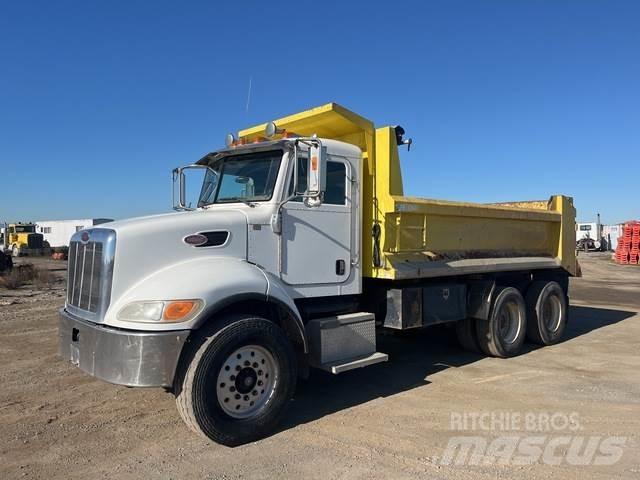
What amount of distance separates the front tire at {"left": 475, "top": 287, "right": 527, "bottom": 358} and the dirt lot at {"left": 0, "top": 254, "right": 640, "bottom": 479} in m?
0.21

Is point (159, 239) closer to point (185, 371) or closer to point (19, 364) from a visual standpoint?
point (185, 371)

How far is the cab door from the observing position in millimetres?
5395

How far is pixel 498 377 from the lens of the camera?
6.70 meters

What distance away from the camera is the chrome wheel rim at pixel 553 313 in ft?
29.7

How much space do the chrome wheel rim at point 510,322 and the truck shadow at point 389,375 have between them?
0.44 meters

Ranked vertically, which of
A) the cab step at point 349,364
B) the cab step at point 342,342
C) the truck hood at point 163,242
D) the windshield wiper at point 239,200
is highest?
the windshield wiper at point 239,200

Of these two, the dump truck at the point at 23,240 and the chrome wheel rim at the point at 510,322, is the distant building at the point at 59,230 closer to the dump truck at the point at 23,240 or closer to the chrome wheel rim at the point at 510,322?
the dump truck at the point at 23,240

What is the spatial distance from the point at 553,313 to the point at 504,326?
5.47ft

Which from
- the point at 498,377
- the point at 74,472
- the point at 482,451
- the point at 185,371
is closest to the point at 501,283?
the point at 498,377

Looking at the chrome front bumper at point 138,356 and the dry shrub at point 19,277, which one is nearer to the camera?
the chrome front bumper at point 138,356

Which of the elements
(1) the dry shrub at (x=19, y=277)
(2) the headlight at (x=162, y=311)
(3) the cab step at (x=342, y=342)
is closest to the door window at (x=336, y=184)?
(3) the cab step at (x=342, y=342)

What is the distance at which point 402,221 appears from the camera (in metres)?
6.36

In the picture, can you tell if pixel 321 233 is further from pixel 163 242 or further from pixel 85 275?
pixel 85 275

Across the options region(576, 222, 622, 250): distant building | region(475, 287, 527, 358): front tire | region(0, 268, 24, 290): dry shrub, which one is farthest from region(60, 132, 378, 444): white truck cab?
region(576, 222, 622, 250): distant building
